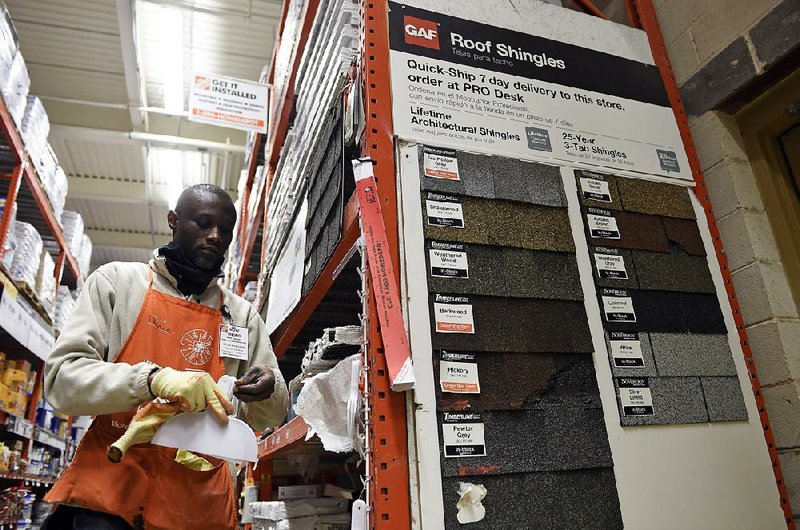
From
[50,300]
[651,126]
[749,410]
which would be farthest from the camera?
[50,300]

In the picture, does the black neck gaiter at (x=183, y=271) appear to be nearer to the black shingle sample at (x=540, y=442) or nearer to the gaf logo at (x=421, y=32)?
the black shingle sample at (x=540, y=442)

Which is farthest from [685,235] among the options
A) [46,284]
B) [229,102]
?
[46,284]

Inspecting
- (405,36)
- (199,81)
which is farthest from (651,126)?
(199,81)

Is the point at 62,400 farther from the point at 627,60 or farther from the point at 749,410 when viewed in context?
the point at 627,60

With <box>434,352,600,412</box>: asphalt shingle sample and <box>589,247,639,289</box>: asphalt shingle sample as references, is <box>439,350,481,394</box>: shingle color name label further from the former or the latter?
<box>589,247,639,289</box>: asphalt shingle sample

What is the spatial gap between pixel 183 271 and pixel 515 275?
3.32ft

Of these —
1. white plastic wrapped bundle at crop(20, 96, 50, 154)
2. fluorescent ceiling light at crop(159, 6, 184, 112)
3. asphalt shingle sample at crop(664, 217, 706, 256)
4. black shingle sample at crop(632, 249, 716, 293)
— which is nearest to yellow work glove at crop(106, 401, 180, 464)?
black shingle sample at crop(632, 249, 716, 293)

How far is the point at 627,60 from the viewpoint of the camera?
2215mm

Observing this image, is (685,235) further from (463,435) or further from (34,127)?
(34,127)

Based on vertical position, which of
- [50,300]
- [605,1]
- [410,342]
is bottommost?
[410,342]

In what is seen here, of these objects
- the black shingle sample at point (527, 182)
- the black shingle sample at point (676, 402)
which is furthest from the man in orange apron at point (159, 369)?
the black shingle sample at point (676, 402)

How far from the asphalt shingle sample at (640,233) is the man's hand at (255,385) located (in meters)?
1.13

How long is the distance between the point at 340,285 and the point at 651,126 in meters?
1.40

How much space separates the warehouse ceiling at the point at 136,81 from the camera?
632cm
